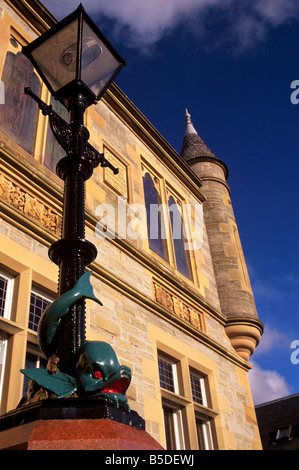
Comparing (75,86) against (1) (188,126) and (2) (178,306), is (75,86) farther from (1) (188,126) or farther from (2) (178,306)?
(1) (188,126)

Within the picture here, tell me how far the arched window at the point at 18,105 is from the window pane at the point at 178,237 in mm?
4496

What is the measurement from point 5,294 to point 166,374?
3790 mm

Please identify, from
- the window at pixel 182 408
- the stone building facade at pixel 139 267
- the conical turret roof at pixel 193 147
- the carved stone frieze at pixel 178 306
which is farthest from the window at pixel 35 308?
the conical turret roof at pixel 193 147

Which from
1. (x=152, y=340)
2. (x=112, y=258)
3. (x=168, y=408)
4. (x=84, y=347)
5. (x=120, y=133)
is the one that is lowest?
(x=84, y=347)

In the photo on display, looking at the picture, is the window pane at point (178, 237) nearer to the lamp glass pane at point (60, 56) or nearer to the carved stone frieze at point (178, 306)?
the carved stone frieze at point (178, 306)

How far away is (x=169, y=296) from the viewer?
8.87m

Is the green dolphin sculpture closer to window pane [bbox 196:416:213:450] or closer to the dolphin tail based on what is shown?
the dolphin tail

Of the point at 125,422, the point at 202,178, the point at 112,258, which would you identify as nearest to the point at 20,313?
the point at 112,258

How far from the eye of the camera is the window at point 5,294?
5.23 meters

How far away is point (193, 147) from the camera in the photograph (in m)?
14.6

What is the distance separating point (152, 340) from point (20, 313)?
2946 mm

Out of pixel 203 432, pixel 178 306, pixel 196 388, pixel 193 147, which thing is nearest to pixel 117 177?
pixel 178 306

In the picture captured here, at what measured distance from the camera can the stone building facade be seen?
18.9ft

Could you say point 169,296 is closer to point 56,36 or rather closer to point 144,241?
point 144,241
